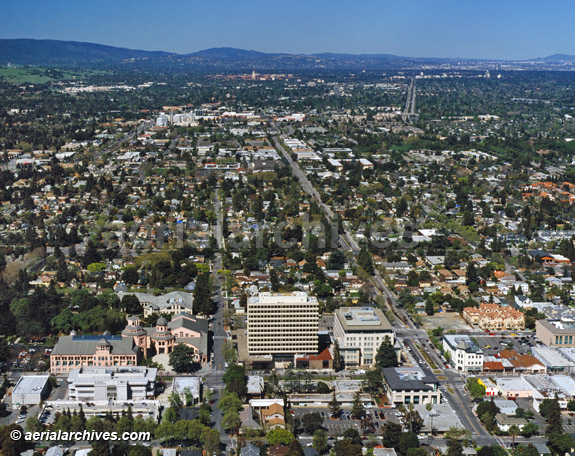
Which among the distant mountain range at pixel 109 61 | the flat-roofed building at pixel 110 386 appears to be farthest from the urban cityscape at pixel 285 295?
the distant mountain range at pixel 109 61

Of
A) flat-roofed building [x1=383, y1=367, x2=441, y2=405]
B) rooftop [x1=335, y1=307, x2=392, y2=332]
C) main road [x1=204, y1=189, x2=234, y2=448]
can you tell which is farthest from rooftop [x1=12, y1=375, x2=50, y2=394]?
flat-roofed building [x1=383, y1=367, x2=441, y2=405]

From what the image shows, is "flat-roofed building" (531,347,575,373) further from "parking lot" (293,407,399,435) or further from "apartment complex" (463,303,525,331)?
"parking lot" (293,407,399,435)

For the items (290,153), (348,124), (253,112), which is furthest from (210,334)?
(253,112)

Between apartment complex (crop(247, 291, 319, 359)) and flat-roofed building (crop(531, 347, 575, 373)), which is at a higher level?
apartment complex (crop(247, 291, 319, 359))

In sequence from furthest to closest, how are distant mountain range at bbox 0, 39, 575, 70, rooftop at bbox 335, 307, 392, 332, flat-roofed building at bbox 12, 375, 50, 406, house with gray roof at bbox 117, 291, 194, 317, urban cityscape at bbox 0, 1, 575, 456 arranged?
distant mountain range at bbox 0, 39, 575, 70 < house with gray roof at bbox 117, 291, 194, 317 < rooftop at bbox 335, 307, 392, 332 < flat-roofed building at bbox 12, 375, 50, 406 < urban cityscape at bbox 0, 1, 575, 456

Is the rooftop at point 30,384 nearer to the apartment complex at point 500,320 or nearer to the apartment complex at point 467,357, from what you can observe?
the apartment complex at point 467,357

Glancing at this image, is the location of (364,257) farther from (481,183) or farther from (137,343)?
(481,183)

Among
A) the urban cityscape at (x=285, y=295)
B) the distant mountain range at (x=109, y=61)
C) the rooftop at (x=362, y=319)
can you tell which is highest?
the rooftop at (x=362, y=319)
